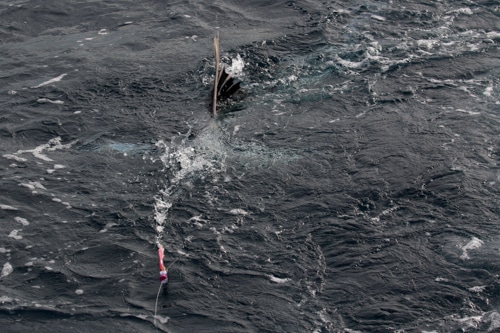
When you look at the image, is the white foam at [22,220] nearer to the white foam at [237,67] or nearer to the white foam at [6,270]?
the white foam at [6,270]

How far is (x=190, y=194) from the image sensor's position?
14.6m

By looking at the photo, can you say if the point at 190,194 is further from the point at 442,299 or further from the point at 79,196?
the point at 442,299

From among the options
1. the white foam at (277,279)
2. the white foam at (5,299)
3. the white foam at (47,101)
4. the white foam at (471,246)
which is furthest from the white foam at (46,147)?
the white foam at (471,246)

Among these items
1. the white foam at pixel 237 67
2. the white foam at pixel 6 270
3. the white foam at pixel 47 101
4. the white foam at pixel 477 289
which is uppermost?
the white foam at pixel 477 289

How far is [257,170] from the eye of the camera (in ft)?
50.3

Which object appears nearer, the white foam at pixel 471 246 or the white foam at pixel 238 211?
the white foam at pixel 471 246

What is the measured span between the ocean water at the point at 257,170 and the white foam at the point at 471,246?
0.14ft

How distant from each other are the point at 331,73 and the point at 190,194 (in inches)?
244

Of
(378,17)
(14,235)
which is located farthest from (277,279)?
(378,17)

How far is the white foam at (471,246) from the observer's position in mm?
12828

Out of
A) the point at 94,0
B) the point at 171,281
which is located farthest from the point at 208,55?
the point at 171,281

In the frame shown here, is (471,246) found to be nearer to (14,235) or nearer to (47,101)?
(14,235)

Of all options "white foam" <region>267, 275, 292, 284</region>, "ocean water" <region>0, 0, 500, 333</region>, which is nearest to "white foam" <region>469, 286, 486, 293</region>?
"ocean water" <region>0, 0, 500, 333</region>

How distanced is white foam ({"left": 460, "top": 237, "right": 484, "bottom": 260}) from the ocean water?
1.7 inches
